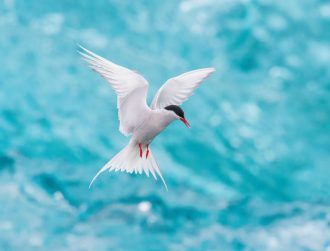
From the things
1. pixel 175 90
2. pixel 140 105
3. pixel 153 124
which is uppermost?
pixel 175 90

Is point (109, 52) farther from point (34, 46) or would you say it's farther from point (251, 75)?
point (251, 75)

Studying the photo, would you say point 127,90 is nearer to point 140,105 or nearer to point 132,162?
point 140,105

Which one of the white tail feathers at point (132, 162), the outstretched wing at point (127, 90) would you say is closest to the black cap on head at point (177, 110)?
the outstretched wing at point (127, 90)

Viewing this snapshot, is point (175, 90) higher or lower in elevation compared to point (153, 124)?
higher

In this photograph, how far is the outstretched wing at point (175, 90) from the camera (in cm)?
346

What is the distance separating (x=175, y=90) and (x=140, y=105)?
0.88 feet

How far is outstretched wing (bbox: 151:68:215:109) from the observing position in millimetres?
3465

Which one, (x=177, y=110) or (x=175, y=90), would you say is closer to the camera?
(x=177, y=110)

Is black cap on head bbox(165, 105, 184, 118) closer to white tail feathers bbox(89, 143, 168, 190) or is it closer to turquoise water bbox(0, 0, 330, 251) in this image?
white tail feathers bbox(89, 143, 168, 190)

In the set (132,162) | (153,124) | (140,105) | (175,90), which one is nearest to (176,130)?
(132,162)

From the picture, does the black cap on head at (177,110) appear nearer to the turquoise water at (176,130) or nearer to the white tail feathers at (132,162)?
the white tail feathers at (132,162)

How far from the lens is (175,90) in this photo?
3529 mm

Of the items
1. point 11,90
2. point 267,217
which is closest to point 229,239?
point 267,217

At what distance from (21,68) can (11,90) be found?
0.41 meters
